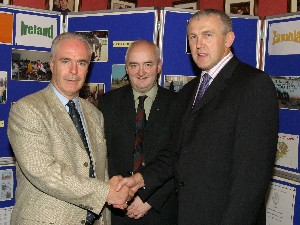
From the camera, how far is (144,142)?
110 inches

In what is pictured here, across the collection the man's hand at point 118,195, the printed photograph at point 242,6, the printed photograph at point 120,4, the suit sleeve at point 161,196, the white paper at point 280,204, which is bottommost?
the white paper at point 280,204

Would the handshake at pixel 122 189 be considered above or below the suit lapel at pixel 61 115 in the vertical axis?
below

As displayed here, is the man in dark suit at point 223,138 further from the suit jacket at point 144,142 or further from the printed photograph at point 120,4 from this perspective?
the printed photograph at point 120,4

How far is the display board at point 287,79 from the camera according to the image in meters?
3.01

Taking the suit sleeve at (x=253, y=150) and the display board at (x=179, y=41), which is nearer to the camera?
the suit sleeve at (x=253, y=150)

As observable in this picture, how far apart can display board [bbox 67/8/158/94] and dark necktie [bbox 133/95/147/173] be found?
54 centimetres

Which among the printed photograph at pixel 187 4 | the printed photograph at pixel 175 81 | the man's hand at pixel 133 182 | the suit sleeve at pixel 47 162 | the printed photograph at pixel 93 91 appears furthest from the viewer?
the printed photograph at pixel 187 4

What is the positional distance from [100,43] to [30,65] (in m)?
0.61

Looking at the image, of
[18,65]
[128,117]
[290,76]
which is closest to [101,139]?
[128,117]

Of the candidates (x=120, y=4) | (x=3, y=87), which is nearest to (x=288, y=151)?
(x=3, y=87)

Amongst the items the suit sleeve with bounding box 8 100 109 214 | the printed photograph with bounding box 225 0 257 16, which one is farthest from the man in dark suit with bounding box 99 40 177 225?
the printed photograph with bounding box 225 0 257 16

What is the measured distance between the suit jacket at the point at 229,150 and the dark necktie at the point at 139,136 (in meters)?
0.48

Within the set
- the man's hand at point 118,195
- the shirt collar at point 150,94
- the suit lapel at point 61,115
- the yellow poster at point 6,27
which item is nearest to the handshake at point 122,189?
the man's hand at point 118,195

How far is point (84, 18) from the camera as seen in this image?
11.2 ft
